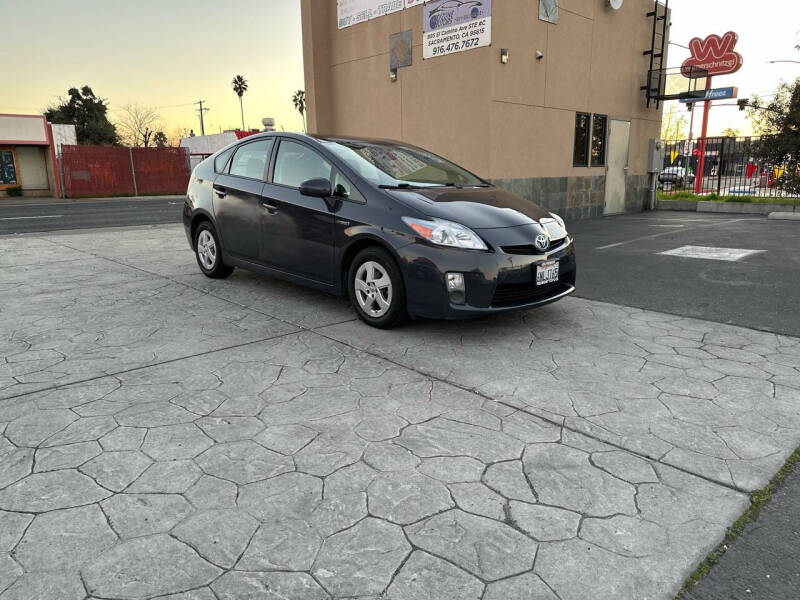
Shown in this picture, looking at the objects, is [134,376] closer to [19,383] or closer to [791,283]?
[19,383]

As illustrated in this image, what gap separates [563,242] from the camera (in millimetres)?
4918

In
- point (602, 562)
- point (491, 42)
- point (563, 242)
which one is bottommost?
point (602, 562)

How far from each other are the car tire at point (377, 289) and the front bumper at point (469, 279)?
0.12 metres

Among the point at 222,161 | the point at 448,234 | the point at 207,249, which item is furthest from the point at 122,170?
the point at 448,234

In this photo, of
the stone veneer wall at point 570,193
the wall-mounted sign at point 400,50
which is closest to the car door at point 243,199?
the stone veneer wall at point 570,193

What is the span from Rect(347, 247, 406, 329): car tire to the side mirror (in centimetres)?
60

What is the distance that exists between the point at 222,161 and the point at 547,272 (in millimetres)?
3734

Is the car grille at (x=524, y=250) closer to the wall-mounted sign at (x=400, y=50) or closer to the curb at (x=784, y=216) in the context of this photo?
the wall-mounted sign at (x=400, y=50)

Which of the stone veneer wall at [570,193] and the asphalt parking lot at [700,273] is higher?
the stone veneer wall at [570,193]

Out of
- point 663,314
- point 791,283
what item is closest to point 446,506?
point 663,314

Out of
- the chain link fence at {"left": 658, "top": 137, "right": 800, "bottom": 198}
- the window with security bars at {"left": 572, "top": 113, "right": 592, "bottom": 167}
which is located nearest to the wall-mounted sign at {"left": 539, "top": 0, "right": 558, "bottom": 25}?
the window with security bars at {"left": 572, "top": 113, "right": 592, "bottom": 167}

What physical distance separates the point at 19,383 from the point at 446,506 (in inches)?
113

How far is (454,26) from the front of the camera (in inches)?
476

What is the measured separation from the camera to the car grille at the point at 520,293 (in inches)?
171
